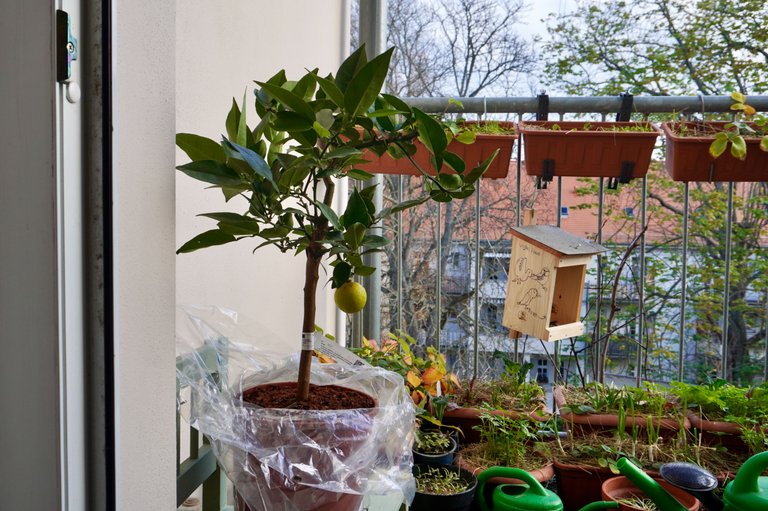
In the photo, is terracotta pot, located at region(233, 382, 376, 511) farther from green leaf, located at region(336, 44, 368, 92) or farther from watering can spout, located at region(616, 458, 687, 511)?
watering can spout, located at region(616, 458, 687, 511)

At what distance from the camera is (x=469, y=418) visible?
2.13 meters

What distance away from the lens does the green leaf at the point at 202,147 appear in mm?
950

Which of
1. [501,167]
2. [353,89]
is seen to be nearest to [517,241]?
[501,167]

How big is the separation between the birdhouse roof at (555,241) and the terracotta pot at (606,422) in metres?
0.48

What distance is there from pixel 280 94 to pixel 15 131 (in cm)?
30

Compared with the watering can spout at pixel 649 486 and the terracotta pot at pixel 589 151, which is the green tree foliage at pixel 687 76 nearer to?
the terracotta pot at pixel 589 151

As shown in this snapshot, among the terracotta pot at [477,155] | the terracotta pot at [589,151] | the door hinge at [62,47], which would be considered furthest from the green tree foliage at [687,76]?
the door hinge at [62,47]

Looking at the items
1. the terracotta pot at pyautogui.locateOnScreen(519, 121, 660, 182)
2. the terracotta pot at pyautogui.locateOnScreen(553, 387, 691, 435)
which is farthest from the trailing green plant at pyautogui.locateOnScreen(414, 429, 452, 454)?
the terracotta pot at pyautogui.locateOnScreen(519, 121, 660, 182)

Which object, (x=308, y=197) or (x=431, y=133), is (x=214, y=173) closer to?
(x=308, y=197)

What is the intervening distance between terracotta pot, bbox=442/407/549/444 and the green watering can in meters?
0.38

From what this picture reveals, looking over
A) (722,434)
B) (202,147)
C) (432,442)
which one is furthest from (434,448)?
(202,147)

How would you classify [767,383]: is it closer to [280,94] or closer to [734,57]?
[280,94]

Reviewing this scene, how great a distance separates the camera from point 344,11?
2.59m

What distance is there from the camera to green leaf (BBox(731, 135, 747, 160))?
1.96 meters
